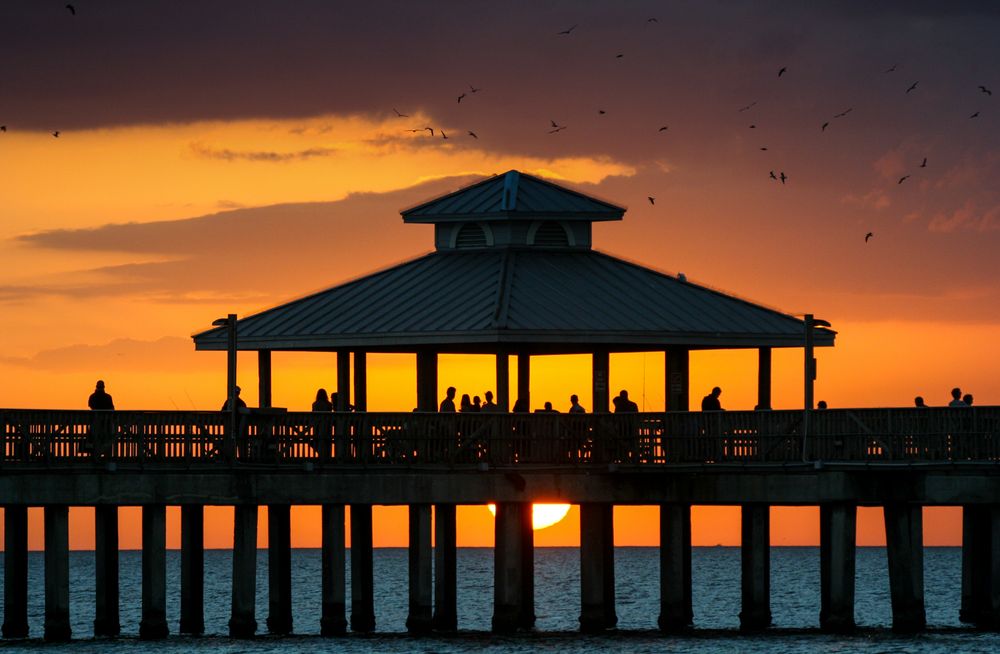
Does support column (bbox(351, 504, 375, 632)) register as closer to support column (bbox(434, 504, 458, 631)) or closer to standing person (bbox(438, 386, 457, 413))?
support column (bbox(434, 504, 458, 631))

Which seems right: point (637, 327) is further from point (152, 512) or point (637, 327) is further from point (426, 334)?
point (152, 512)

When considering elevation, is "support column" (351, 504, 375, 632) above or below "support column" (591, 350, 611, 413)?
below

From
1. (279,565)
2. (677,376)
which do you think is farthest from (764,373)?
(279,565)

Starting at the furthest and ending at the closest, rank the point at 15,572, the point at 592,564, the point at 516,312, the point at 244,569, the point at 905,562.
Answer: the point at 15,572
the point at 516,312
the point at 592,564
the point at 244,569
the point at 905,562

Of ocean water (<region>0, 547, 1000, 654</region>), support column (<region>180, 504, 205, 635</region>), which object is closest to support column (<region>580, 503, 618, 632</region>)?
ocean water (<region>0, 547, 1000, 654</region>)

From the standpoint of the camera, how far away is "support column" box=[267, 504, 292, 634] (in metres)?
56.2

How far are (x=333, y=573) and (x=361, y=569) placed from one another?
4405 millimetres

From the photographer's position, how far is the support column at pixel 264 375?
55834 millimetres

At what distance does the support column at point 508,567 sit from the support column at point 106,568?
8808 millimetres

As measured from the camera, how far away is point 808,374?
1957 inches

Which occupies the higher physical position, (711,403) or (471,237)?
(471,237)

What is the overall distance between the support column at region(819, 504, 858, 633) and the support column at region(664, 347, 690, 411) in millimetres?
5120

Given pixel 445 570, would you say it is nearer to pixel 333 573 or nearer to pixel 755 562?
pixel 333 573

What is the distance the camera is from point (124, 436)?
161 ft
